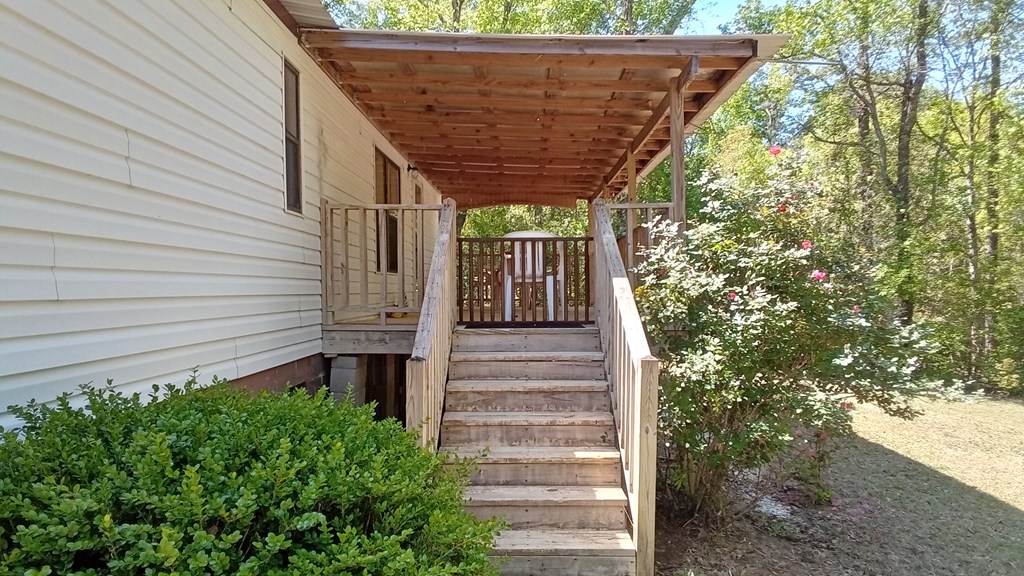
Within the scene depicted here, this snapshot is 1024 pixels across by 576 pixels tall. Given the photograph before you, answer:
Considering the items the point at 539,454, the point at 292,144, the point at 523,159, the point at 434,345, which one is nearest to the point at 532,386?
the point at 539,454

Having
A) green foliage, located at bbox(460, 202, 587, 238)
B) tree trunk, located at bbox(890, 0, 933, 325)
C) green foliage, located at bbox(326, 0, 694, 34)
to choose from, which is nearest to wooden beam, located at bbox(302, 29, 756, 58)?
tree trunk, located at bbox(890, 0, 933, 325)

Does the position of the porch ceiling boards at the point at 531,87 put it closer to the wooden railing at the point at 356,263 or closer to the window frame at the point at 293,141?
the window frame at the point at 293,141

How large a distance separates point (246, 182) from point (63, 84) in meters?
1.67

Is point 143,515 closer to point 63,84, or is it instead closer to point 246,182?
point 63,84

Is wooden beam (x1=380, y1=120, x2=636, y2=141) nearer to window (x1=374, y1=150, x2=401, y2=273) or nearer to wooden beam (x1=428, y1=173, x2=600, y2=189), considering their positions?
window (x1=374, y1=150, x2=401, y2=273)

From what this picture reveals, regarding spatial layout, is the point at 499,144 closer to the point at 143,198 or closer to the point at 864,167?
the point at 143,198

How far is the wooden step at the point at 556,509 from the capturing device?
3.53 m

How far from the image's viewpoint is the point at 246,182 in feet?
13.4

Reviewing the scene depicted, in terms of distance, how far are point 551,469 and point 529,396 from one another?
73 cm

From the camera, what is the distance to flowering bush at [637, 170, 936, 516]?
12.7 feet

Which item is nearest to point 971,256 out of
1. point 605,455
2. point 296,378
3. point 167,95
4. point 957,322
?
point 957,322

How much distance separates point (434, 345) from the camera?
3.95 m

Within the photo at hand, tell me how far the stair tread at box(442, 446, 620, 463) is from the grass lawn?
903mm

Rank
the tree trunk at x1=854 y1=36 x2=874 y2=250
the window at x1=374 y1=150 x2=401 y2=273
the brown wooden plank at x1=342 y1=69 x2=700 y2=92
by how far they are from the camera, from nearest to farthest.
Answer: the brown wooden plank at x1=342 y1=69 x2=700 y2=92 < the window at x1=374 y1=150 x2=401 y2=273 < the tree trunk at x1=854 y1=36 x2=874 y2=250
